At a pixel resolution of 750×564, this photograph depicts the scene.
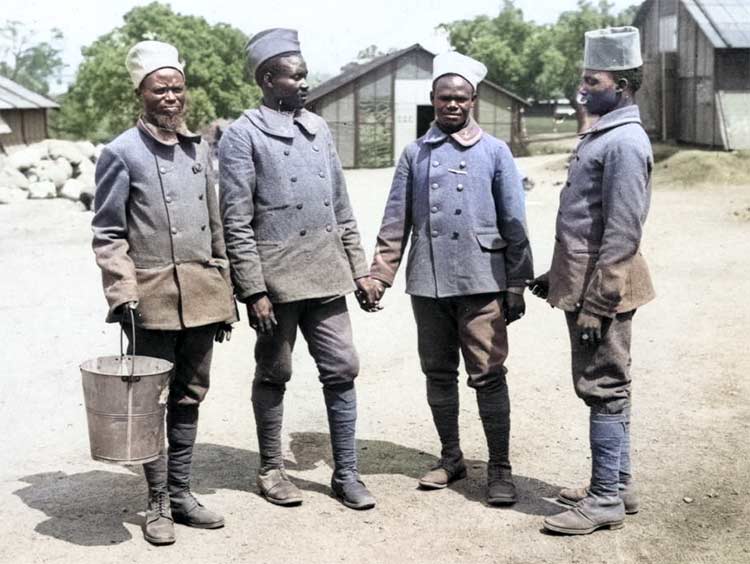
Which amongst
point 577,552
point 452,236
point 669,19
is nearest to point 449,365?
point 452,236

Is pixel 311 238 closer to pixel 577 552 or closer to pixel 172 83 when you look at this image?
pixel 172 83

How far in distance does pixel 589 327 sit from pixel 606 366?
9.6 inches

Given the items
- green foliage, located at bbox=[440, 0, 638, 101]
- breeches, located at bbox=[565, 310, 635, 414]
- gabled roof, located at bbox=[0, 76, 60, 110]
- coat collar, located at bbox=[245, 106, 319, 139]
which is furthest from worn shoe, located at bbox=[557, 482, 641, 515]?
green foliage, located at bbox=[440, 0, 638, 101]

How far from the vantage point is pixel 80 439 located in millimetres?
6250

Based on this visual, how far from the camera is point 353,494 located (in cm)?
518

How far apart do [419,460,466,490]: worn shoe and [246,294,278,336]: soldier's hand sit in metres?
1.13

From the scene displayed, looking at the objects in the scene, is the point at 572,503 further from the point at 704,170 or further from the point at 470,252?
the point at 704,170

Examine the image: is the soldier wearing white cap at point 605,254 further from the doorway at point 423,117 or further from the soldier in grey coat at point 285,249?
the doorway at point 423,117

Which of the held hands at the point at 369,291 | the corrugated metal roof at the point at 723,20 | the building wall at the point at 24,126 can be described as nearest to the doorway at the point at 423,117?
the corrugated metal roof at the point at 723,20

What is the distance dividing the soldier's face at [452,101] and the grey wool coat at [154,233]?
1.24 meters

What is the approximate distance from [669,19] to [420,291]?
29.1 m

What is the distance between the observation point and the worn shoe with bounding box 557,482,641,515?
5.08m

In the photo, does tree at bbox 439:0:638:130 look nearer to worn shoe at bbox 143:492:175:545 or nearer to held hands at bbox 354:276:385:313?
held hands at bbox 354:276:385:313

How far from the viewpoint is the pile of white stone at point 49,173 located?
83.8ft
